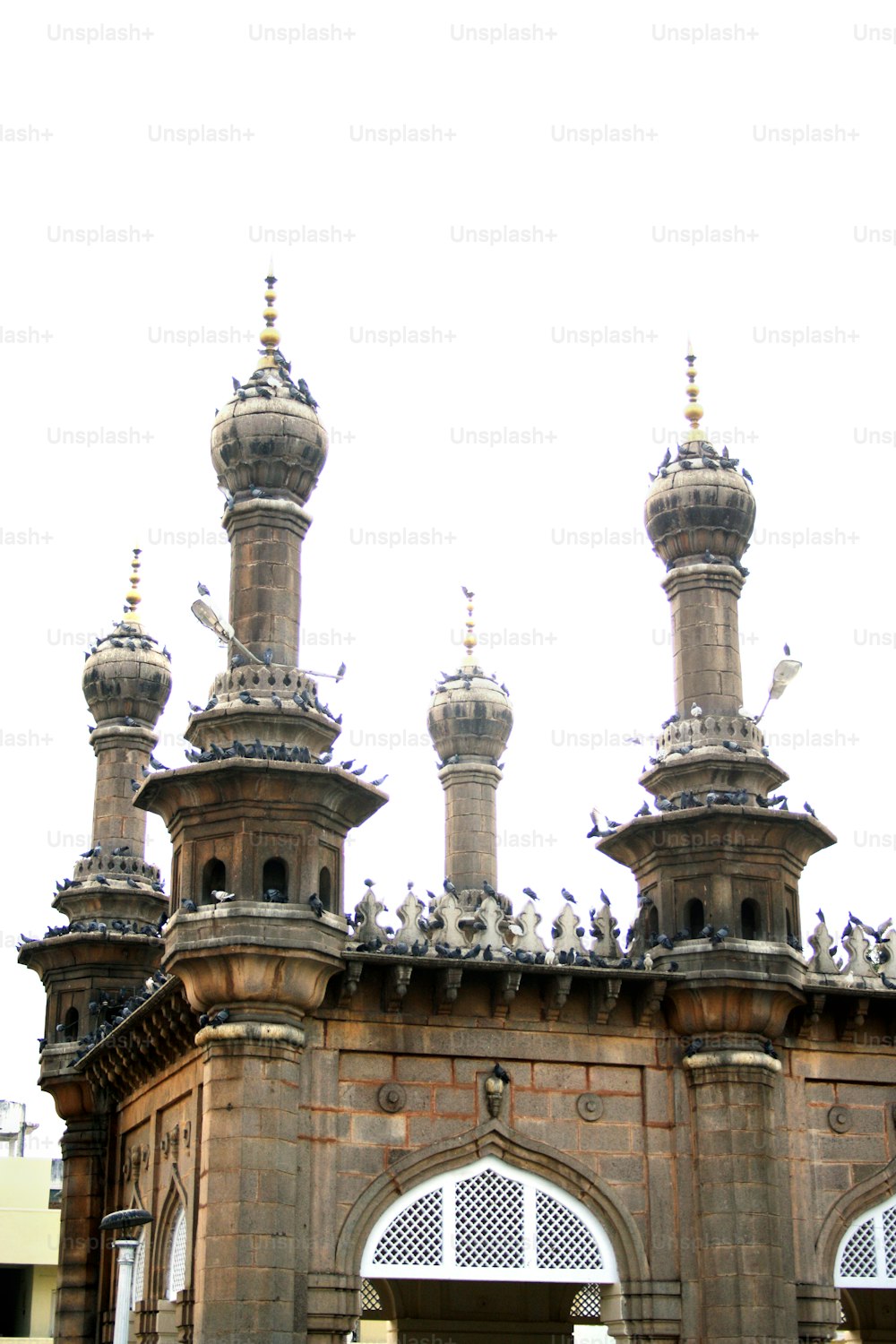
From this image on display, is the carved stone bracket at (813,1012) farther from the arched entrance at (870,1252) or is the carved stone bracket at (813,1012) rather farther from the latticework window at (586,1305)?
the latticework window at (586,1305)

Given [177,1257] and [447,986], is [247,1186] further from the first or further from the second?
[447,986]

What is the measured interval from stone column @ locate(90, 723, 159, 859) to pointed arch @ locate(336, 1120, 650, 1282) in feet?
31.8

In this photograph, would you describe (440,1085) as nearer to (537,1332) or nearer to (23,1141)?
(537,1332)

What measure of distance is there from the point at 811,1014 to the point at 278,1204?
668 cm

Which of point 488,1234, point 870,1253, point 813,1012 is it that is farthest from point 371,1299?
point 813,1012

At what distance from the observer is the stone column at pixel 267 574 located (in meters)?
21.2

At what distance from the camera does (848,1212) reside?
21.0m

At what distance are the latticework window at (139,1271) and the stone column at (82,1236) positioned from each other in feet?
13.1

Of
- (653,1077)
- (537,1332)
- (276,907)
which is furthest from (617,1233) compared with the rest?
(537,1332)

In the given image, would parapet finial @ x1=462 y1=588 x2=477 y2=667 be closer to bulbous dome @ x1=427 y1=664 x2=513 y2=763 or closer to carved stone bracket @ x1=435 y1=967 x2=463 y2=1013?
bulbous dome @ x1=427 y1=664 x2=513 y2=763

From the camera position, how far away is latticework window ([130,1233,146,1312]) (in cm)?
2211

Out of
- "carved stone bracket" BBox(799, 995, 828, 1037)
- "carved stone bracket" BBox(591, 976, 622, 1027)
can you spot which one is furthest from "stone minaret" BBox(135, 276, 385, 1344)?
"carved stone bracket" BBox(799, 995, 828, 1037)

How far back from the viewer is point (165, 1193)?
21531 mm

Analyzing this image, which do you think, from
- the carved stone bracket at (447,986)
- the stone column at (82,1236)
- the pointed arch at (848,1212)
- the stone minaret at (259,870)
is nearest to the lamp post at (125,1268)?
the stone minaret at (259,870)
